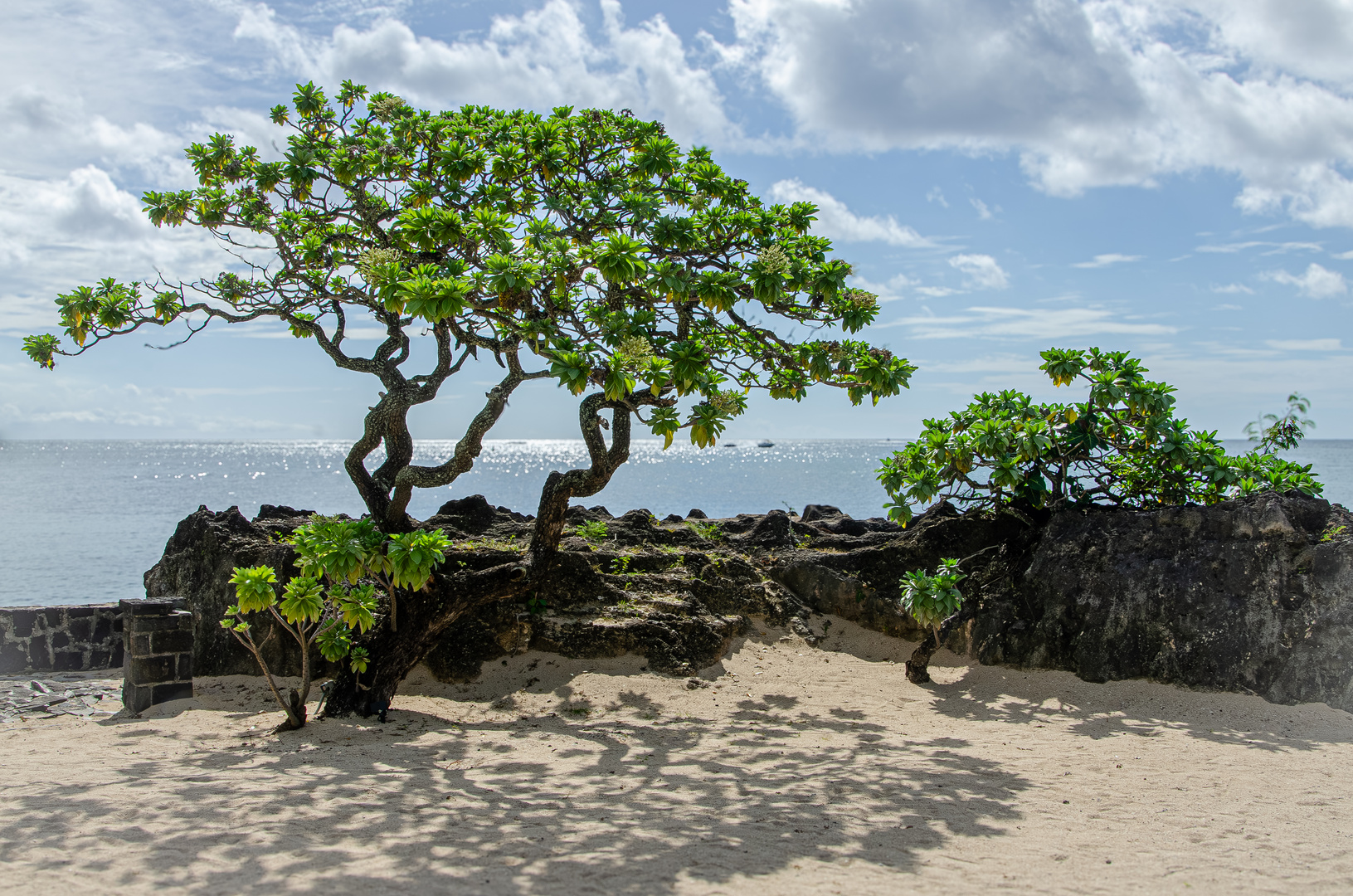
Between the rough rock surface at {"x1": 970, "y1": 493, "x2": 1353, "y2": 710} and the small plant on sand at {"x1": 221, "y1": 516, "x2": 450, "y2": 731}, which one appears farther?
the rough rock surface at {"x1": 970, "y1": 493, "x2": 1353, "y2": 710}

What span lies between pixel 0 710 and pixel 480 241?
22.0ft

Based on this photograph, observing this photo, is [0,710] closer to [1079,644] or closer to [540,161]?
[540,161]

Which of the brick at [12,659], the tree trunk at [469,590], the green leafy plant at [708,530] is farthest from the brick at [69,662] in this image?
the green leafy plant at [708,530]

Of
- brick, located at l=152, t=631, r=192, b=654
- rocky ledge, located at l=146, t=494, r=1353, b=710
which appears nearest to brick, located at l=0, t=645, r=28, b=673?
rocky ledge, located at l=146, t=494, r=1353, b=710

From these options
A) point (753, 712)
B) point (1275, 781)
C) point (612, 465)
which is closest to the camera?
point (1275, 781)

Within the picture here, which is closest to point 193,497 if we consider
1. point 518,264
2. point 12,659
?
point 12,659

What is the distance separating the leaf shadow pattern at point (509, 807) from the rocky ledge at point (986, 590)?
6.10 ft

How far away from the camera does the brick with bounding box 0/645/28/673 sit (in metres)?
10.7

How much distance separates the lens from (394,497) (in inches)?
410

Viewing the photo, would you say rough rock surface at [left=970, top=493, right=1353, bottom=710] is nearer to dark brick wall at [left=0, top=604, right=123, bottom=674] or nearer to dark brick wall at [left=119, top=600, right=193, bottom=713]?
dark brick wall at [left=119, top=600, right=193, bottom=713]

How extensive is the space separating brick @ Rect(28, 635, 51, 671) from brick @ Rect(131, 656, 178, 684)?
2.87 m

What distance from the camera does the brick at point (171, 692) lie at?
9.05 metres

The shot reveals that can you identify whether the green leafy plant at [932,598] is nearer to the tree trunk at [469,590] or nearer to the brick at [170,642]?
the tree trunk at [469,590]

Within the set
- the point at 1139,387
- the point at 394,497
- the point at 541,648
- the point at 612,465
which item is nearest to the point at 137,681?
the point at 394,497
